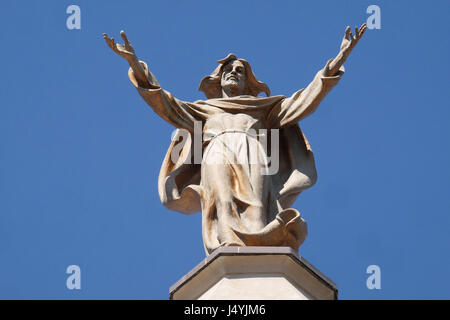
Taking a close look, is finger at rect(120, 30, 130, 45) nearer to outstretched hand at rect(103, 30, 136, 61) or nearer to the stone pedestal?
outstretched hand at rect(103, 30, 136, 61)

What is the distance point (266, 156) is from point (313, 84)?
4.73 feet

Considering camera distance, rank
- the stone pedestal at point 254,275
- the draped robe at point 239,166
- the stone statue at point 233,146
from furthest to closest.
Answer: the stone statue at point 233,146, the draped robe at point 239,166, the stone pedestal at point 254,275

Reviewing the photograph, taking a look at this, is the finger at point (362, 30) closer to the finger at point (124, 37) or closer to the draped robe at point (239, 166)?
the draped robe at point (239, 166)

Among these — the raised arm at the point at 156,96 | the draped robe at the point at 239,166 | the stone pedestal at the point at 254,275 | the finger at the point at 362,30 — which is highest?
the finger at the point at 362,30

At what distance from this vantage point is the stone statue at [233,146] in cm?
1808

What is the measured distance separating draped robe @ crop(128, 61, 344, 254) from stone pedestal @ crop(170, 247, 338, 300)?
0.48 metres

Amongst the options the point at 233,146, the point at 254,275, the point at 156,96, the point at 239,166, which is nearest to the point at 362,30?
the point at 233,146

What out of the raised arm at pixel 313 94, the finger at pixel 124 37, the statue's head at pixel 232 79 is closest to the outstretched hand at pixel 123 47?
the finger at pixel 124 37

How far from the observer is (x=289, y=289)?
658 inches

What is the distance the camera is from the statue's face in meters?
20.2

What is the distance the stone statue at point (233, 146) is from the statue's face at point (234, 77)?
1 centimetres

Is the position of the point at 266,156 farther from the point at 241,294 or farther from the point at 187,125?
the point at 241,294

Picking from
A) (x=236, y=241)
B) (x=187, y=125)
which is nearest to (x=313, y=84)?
(x=187, y=125)

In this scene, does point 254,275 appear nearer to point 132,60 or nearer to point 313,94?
point 313,94
